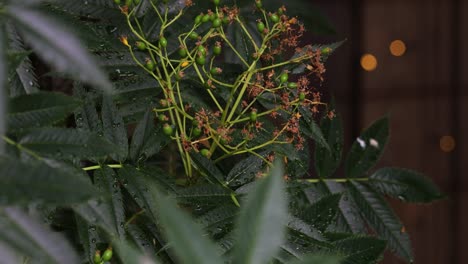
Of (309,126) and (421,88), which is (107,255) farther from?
(421,88)

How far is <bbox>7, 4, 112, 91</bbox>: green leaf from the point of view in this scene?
0.25 metres

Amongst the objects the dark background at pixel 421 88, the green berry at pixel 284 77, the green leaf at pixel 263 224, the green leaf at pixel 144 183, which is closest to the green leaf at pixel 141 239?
the green leaf at pixel 144 183

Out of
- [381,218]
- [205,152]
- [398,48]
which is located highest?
[205,152]

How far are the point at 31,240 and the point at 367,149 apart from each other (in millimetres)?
419

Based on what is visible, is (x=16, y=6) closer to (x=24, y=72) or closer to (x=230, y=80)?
(x=24, y=72)

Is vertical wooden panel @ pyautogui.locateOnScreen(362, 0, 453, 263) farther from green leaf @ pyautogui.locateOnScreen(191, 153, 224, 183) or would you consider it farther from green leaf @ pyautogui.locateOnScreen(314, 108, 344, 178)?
green leaf @ pyautogui.locateOnScreen(191, 153, 224, 183)

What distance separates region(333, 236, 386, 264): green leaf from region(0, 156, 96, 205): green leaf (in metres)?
0.24

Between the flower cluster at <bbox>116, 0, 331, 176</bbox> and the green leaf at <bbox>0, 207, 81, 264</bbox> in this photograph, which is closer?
the green leaf at <bbox>0, 207, 81, 264</bbox>

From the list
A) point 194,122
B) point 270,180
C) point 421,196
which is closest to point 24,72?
point 194,122

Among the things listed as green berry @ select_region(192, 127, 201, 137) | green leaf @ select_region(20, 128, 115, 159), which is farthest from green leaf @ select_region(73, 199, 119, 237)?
green berry @ select_region(192, 127, 201, 137)

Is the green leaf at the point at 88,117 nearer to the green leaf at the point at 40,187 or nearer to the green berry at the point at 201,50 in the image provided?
the green berry at the point at 201,50

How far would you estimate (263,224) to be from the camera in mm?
201

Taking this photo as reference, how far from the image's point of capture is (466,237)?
2102 mm

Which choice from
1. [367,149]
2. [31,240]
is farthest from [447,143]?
[31,240]
